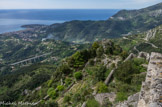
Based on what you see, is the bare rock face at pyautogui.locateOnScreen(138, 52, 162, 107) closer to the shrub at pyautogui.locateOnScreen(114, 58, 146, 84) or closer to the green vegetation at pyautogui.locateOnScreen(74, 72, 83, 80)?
the shrub at pyautogui.locateOnScreen(114, 58, 146, 84)

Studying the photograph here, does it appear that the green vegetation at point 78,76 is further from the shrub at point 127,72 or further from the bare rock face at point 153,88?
the bare rock face at point 153,88

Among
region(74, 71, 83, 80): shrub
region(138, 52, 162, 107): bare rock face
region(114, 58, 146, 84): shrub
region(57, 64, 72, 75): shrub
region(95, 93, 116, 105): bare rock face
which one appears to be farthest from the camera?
region(57, 64, 72, 75): shrub

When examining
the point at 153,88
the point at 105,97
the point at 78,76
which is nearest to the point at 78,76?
the point at 78,76

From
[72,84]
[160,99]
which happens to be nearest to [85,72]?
[72,84]

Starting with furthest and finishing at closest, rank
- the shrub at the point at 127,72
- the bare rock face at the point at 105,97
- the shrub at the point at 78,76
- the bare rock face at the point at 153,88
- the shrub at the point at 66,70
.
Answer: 1. the shrub at the point at 66,70
2. the shrub at the point at 78,76
3. the shrub at the point at 127,72
4. the bare rock face at the point at 105,97
5. the bare rock face at the point at 153,88

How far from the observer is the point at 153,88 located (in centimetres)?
599

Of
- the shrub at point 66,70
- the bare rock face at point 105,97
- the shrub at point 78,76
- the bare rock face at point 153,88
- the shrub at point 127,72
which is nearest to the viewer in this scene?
the bare rock face at point 153,88

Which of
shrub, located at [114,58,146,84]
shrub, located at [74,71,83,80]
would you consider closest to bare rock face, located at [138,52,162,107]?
shrub, located at [114,58,146,84]

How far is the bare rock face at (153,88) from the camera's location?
17.0 ft

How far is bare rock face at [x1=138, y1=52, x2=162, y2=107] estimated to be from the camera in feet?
17.0

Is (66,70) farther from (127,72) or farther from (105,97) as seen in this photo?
(105,97)

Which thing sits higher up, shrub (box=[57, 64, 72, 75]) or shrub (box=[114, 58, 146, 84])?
shrub (box=[114, 58, 146, 84])

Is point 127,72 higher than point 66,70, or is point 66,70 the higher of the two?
point 127,72

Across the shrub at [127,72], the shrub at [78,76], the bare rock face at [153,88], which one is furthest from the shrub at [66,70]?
the bare rock face at [153,88]
